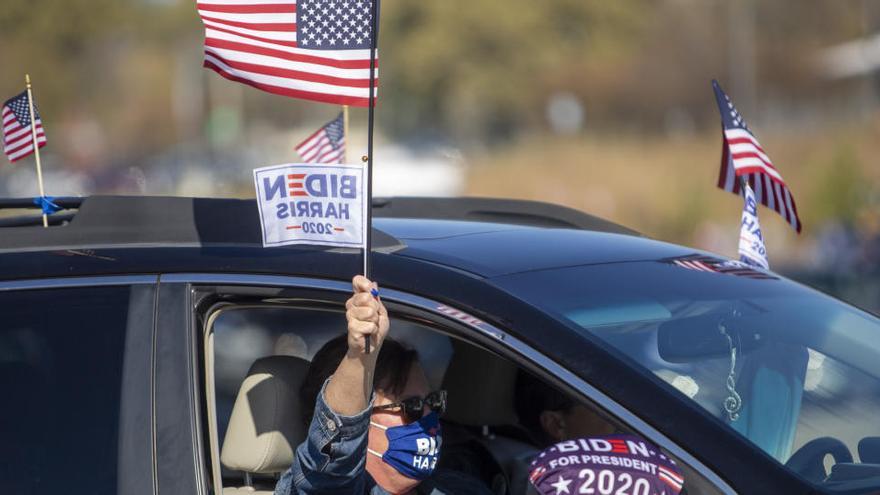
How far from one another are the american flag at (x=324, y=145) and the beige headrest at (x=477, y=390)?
0.89 m

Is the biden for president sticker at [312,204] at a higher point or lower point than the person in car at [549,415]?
higher

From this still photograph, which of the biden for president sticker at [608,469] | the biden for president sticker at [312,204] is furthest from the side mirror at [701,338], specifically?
the biden for president sticker at [312,204]

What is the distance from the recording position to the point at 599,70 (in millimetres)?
45469

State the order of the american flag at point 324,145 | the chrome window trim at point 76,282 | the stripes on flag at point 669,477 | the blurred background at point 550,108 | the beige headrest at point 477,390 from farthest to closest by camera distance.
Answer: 1. the blurred background at point 550,108
2. the american flag at point 324,145
3. the beige headrest at point 477,390
4. the chrome window trim at point 76,282
5. the stripes on flag at point 669,477

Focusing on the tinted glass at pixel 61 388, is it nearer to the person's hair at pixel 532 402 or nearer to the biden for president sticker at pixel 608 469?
the biden for president sticker at pixel 608 469

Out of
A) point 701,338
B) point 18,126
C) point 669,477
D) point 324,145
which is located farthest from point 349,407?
point 324,145

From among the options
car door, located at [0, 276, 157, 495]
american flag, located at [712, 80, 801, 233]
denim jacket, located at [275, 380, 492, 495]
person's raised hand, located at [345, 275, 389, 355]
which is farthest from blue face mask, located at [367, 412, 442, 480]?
american flag, located at [712, 80, 801, 233]

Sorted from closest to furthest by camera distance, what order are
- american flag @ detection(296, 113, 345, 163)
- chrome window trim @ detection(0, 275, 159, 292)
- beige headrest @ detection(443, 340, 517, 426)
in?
1. chrome window trim @ detection(0, 275, 159, 292)
2. beige headrest @ detection(443, 340, 517, 426)
3. american flag @ detection(296, 113, 345, 163)

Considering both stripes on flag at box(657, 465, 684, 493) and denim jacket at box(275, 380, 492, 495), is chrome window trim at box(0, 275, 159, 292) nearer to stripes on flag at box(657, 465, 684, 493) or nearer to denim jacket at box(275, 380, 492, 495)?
denim jacket at box(275, 380, 492, 495)

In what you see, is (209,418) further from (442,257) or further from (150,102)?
(150,102)

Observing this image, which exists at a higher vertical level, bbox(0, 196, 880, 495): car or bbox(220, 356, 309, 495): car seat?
bbox(0, 196, 880, 495): car

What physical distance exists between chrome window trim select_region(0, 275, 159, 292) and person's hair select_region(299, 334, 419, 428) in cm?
46

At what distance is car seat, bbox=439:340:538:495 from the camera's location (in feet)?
10.5

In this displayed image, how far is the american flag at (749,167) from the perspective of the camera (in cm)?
352
